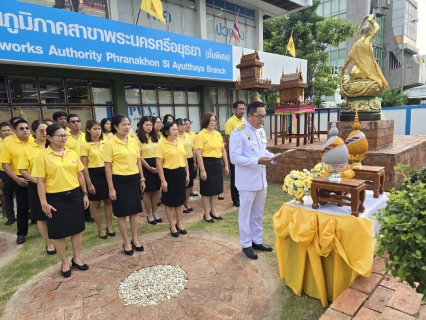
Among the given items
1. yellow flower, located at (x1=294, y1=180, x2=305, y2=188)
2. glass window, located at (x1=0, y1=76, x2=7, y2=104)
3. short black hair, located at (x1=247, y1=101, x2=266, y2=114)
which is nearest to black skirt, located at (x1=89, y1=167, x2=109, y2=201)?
short black hair, located at (x1=247, y1=101, x2=266, y2=114)

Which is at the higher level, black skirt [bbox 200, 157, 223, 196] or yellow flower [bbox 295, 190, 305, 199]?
yellow flower [bbox 295, 190, 305, 199]

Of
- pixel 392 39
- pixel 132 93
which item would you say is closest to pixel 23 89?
pixel 132 93

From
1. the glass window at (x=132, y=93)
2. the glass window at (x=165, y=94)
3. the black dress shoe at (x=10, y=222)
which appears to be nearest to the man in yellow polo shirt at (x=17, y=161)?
the black dress shoe at (x=10, y=222)

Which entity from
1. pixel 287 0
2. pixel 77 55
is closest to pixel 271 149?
pixel 77 55

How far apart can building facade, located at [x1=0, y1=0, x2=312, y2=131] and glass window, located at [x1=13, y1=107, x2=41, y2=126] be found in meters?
0.02

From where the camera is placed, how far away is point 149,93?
378 inches

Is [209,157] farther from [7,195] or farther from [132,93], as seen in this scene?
[132,93]

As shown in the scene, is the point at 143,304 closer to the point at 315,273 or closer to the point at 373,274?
the point at 315,273

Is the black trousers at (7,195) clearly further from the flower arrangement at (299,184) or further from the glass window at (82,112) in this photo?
the flower arrangement at (299,184)

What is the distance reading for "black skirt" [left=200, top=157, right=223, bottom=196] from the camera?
4.31 metres

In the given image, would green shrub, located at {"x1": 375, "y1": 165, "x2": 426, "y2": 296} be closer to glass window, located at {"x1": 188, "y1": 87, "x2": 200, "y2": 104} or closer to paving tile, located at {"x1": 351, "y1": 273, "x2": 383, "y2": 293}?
paving tile, located at {"x1": 351, "y1": 273, "x2": 383, "y2": 293}

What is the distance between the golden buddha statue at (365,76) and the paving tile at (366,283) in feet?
12.6

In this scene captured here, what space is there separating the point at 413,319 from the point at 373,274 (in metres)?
0.51

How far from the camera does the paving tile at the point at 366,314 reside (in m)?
1.82
